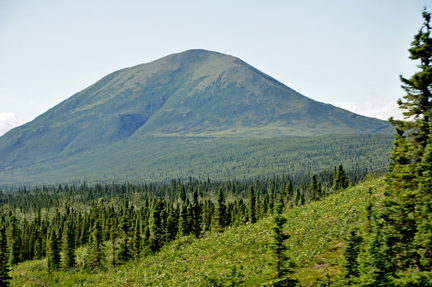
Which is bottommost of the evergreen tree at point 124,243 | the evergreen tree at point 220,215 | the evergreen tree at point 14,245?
the evergreen tree at point 14,245

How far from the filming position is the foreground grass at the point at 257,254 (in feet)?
132

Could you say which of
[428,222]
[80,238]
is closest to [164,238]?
[80,238]

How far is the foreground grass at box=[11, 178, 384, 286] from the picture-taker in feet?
132

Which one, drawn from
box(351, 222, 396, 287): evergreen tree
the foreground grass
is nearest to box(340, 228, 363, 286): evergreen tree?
box(351, 222, 396, 287): evergreen tree

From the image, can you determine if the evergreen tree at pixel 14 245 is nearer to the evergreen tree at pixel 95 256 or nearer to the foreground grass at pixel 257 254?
the evergreen tree at pixel 95 256

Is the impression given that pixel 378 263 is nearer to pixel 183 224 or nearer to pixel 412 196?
pixel 412 196

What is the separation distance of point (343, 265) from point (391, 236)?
4319 millimetres

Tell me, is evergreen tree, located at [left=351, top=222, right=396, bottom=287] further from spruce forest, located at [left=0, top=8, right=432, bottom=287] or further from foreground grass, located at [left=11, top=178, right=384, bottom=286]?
foreground grass, located at [left=11, top=178, right=384, bottom=286]

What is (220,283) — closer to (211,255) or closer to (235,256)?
(235,256)

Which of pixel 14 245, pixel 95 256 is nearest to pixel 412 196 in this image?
pixel 95 256

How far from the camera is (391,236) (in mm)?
25453

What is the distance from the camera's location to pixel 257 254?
155 ft

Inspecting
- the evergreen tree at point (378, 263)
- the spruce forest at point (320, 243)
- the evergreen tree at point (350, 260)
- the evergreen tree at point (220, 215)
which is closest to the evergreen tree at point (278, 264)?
the spruce forest at point (320, 243)

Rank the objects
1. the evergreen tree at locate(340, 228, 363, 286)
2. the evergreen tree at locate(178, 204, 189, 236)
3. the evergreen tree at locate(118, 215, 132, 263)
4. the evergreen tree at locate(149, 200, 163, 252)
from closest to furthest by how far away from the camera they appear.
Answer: the evergreen tree at locate(340, 228, 363, 286), the evergreen tree at locate(149, 200, 163, 252), the evergreen tree at locate(118, 215, 132, 263), the evergreen tree at locate(178, 204, 189, 236)
